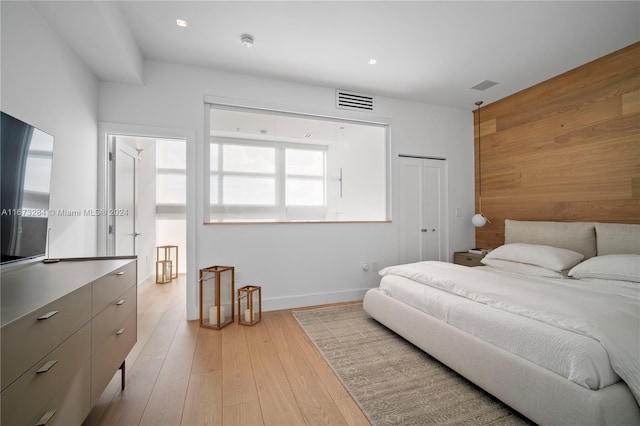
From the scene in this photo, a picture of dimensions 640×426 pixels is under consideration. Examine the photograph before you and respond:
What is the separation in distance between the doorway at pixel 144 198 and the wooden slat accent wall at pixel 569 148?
13.6 ft

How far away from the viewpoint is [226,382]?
1.88m

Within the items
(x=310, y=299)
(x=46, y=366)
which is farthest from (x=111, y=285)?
(x=310, y=299)

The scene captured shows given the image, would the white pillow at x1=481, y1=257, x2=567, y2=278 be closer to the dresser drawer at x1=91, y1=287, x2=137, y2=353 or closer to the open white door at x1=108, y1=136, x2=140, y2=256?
the dresser drawer at x1=91, y1=287, x2=137, y2=353

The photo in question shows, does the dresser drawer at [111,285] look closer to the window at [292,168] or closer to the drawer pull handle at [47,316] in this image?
the drawer pull handle at [47,316]

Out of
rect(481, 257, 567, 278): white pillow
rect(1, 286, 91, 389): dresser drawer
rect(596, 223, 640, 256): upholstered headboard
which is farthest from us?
rect(481, 257, 567, 278): white pillow

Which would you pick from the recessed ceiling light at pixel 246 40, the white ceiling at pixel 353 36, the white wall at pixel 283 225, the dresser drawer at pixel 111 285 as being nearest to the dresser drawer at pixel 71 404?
the dresser drawer at pixel 111 285

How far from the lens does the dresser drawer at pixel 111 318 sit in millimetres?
1390

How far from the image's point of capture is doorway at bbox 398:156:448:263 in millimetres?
4078

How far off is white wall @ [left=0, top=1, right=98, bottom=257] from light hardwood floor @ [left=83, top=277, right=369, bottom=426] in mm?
1116

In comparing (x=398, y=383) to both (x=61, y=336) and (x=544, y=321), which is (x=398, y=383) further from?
(x=61, y=336)

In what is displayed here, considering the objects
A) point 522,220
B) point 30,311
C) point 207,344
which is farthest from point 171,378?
point 522,220

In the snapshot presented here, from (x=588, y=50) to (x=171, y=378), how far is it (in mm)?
4619

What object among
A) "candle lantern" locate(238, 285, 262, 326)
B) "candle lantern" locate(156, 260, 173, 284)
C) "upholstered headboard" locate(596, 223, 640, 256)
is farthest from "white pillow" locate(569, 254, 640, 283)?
"candle lantern" locate(156, 260, 173, 284)

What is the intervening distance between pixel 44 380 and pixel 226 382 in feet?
3.57
